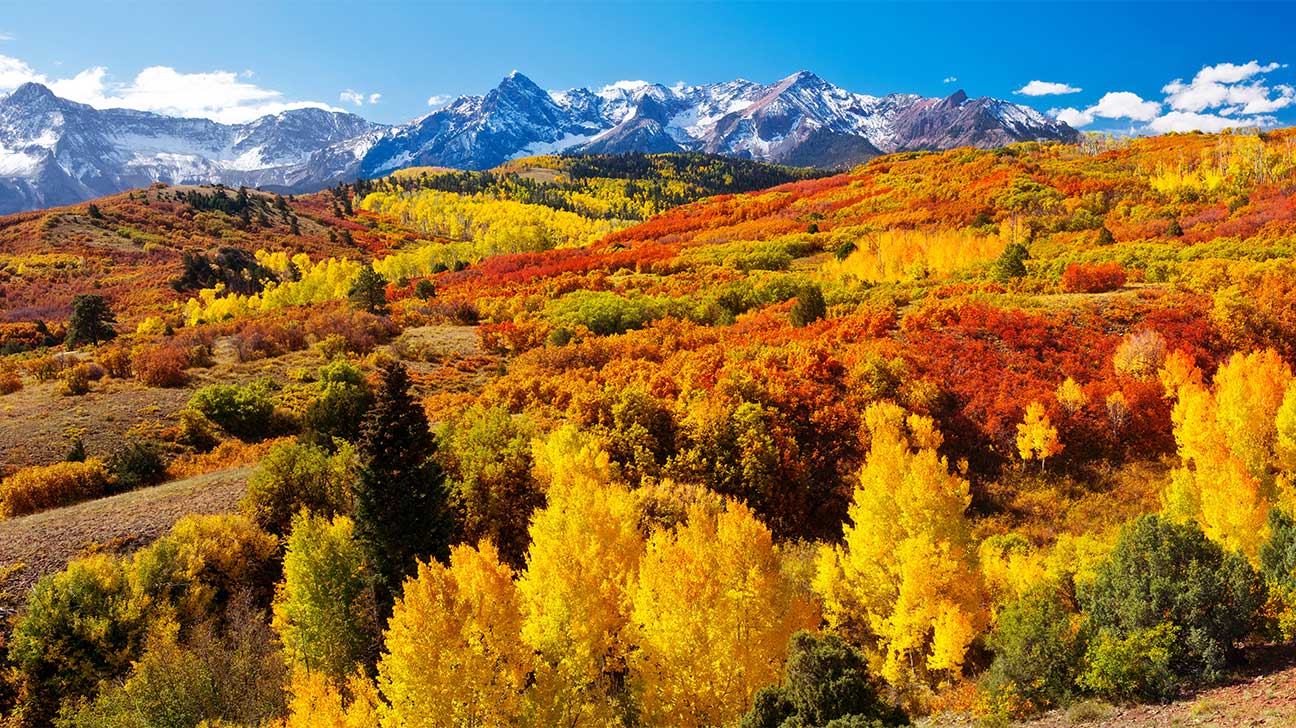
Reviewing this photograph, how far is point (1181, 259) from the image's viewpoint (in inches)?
1874

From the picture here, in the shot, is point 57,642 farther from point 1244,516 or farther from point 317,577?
point 1244,516

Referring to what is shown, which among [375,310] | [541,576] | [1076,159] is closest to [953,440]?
[541,576]

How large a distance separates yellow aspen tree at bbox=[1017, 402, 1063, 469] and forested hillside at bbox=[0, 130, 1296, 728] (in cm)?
17

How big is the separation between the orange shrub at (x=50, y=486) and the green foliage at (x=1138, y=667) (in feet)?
118

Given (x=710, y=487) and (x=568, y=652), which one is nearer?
(x=568, y=652)

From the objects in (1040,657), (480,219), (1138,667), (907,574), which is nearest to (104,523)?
(907,574)

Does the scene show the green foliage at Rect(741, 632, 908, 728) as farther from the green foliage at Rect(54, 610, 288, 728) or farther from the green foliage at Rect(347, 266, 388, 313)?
the green foliage at Rect(347, 266, 388, 313)

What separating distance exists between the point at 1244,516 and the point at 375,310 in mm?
55410

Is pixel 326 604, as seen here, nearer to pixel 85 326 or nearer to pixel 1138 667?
pixel 1138 667

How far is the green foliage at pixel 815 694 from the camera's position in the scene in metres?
12.9

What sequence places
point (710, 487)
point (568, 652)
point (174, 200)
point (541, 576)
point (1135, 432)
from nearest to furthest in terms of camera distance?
1. point (568, 652)
2. point (541, 576)
3. point (710, 487)
4. point (1135, 432)
5. point (174, 200)

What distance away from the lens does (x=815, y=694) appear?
42.5 feet

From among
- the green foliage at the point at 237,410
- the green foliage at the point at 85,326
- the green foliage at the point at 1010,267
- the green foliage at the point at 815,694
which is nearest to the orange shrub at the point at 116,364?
the green foliage at the point at 237,410

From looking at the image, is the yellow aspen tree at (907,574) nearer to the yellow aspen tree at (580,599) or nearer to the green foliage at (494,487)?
the yellow aspen tree at (580,599)
